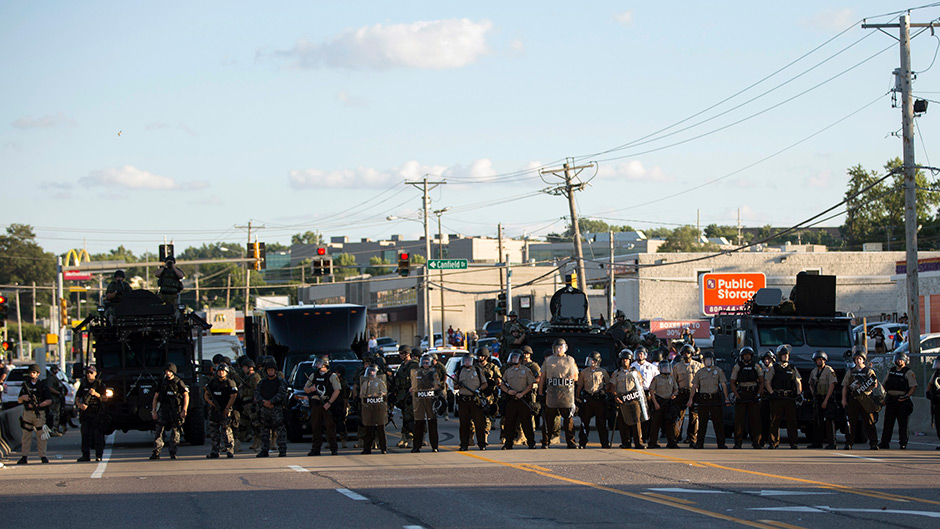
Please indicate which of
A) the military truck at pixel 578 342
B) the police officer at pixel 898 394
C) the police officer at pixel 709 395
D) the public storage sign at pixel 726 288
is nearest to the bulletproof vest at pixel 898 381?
the police officer at pixel 898 394

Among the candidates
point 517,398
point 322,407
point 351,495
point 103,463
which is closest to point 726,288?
point 517,398

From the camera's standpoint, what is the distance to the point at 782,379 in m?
19.8

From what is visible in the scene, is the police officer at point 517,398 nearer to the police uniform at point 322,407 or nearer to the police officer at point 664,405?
the police officer at point 664,405

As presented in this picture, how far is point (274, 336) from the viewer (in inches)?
1054

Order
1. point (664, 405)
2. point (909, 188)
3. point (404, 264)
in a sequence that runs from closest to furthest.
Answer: point (664, 405) < point (909, 188) < point (404, 264)

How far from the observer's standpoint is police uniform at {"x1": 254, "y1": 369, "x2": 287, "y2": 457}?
19.0m

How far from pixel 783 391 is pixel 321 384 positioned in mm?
8347

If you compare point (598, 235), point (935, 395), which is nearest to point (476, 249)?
point (598, 235)

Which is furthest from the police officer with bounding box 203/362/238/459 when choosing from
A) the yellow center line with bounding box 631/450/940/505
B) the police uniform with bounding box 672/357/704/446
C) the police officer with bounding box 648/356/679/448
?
the police uniform with bounding box 672/357/704/446

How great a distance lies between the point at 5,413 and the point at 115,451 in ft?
8.34

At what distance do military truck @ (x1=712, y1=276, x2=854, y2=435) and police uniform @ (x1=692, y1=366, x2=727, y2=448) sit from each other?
2.01 metres

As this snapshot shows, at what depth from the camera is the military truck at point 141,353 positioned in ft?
73.4

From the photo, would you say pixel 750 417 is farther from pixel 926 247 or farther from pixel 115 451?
pixel 926 247

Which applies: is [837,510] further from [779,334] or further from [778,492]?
[779,334]
